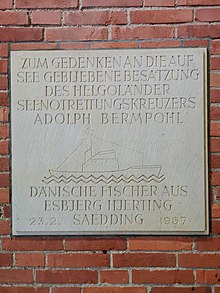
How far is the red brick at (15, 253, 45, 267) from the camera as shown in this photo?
261 centimetres

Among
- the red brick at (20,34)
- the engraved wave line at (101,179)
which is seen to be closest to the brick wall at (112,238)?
the red brick at (20,34)

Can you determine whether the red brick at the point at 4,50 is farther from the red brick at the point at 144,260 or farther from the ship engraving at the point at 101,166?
the red brick at the point at 144,260

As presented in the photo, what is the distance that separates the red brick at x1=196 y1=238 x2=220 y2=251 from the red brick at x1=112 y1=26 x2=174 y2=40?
982mm

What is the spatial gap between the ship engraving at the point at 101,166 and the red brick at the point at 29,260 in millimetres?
372

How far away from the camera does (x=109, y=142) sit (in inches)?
101

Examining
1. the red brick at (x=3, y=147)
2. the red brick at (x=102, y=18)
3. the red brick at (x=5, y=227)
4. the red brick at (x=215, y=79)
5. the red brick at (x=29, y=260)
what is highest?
the red brick at (x=102, y=18)

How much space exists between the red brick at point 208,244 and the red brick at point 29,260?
2.45 feet

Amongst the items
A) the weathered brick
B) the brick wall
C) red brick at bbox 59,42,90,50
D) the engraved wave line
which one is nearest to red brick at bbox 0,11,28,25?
the brick wall

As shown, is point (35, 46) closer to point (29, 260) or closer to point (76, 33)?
point (76, 33)

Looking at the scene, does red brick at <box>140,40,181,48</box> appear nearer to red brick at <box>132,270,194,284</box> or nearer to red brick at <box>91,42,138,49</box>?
red brick at <box>91,42,138,49</box>

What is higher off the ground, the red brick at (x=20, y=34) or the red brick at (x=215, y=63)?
the red brick at (x=20, y=34)

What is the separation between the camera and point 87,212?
2582 millimetres

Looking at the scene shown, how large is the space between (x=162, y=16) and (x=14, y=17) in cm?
71

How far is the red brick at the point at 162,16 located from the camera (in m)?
2.58
